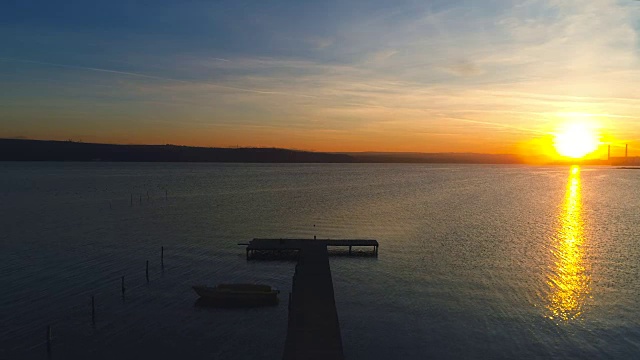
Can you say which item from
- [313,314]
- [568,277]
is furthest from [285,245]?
[568,277]

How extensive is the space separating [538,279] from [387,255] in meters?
13.9

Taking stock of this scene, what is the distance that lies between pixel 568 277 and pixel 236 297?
27716mm

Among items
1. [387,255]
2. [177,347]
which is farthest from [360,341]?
[387,255]

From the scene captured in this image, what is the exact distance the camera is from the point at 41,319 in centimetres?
2836

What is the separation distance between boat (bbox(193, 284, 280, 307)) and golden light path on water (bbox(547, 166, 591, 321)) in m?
18.1

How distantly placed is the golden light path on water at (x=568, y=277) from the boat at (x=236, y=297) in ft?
59.5

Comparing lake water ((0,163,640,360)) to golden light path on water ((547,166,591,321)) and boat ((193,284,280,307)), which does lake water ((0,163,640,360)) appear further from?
boat ((193,284,280,307))

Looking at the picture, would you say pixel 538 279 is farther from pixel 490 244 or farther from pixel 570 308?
pixel 490 244

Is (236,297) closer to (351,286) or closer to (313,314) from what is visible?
(313,314)

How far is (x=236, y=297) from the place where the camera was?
31.9 metres

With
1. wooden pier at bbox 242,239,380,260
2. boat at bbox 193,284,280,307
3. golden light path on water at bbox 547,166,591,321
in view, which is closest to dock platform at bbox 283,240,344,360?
boat at bbox 193,284,280,307

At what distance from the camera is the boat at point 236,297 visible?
31.9 meters

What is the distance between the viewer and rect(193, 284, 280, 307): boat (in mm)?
31859

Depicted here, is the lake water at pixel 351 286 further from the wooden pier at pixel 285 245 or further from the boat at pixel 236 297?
the wooden pier at pixel 285 245
